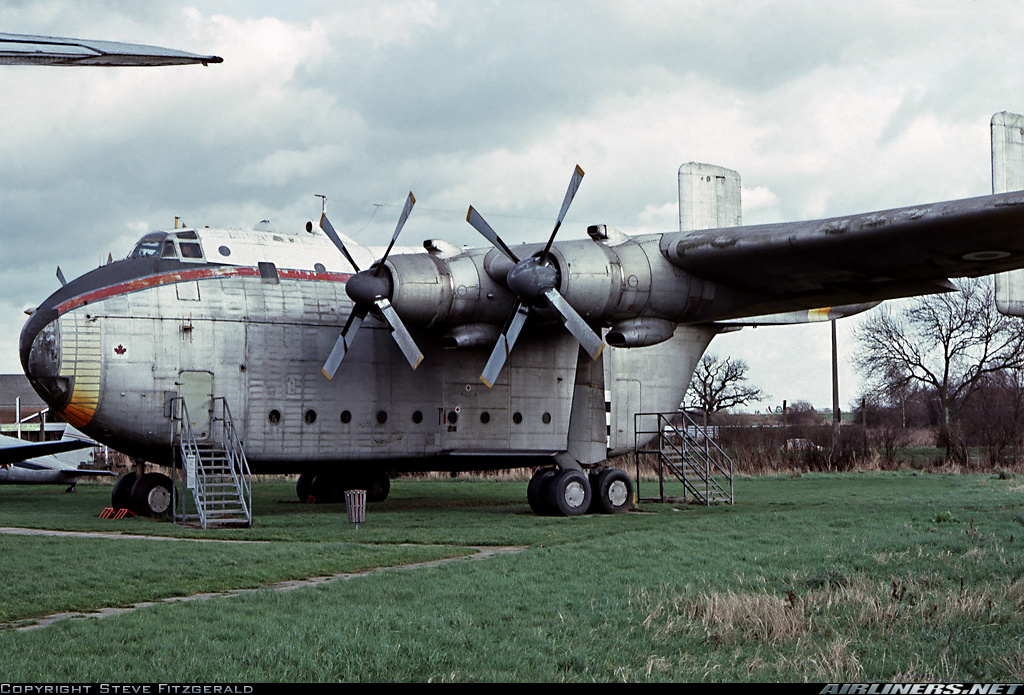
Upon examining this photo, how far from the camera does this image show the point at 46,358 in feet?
57.9

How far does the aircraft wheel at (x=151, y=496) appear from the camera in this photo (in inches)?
768

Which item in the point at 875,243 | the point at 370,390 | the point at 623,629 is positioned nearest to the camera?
the point at 623,629

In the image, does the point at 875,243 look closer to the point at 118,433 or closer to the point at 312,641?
the point at 312,641

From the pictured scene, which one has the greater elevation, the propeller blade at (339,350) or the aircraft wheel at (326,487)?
the propeller blade at (339,350)

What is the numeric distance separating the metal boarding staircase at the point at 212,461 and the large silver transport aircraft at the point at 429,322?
241 mm

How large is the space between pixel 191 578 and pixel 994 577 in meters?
8.98

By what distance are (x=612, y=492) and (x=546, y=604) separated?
12.4 metres

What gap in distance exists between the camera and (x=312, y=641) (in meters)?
7.27

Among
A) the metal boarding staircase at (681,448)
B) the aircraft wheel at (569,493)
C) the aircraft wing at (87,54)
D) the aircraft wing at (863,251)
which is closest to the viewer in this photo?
the aircraft wing at (87,54)

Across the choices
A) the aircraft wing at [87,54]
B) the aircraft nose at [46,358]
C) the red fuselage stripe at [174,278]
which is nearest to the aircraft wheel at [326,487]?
the red fuselage stripe at [174,278]

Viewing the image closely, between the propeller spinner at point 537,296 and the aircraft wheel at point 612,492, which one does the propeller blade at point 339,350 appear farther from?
the aircraft wheel at point 612,492

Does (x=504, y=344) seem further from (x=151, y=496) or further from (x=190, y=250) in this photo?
(x=151, y=496)

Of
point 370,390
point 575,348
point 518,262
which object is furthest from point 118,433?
point 575,348

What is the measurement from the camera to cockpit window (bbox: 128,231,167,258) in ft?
62.7
